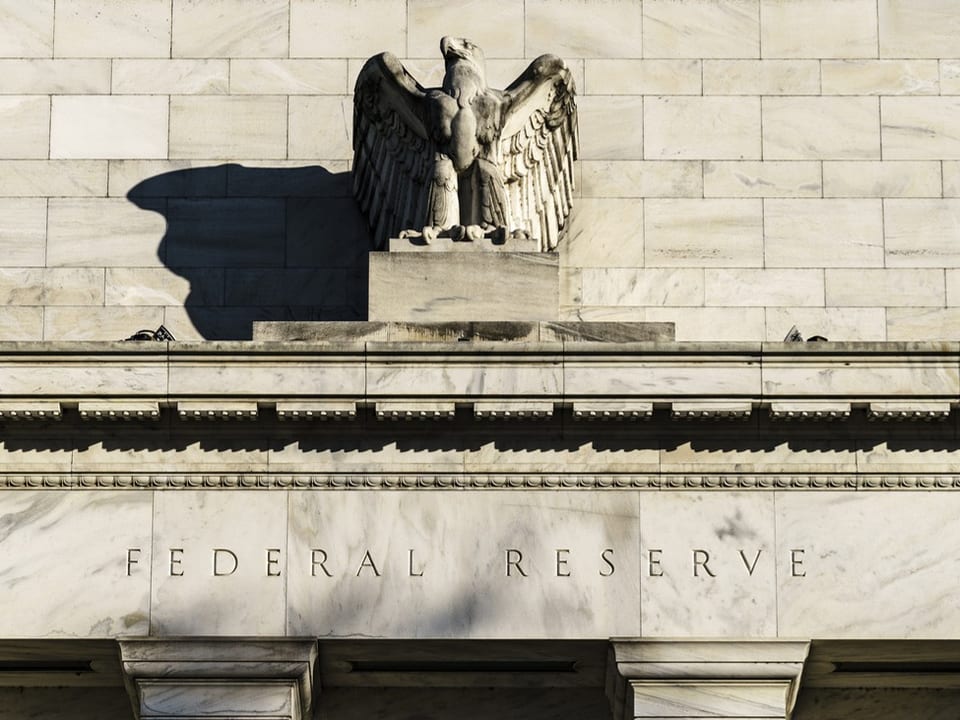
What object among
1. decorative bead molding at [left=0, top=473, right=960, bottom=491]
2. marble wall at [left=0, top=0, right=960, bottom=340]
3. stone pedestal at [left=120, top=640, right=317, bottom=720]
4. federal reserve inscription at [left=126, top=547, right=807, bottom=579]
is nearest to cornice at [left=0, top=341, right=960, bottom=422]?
decorative bead molding at [left=0, top=473, right=960, bottom=491]

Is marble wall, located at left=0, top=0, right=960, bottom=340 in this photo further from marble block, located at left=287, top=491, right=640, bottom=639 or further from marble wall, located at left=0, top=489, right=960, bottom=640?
marble block, located at left=287, top=491, right=640, bottom=639

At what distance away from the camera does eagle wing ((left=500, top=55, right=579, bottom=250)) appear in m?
27.9

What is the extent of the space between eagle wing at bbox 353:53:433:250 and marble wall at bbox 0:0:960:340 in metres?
0.91

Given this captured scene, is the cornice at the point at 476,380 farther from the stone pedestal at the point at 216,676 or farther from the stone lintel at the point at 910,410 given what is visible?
the stone pedestal at the point at 216,676

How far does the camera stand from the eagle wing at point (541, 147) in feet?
91.6

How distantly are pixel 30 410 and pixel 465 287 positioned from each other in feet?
15.7

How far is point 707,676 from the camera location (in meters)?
24.6

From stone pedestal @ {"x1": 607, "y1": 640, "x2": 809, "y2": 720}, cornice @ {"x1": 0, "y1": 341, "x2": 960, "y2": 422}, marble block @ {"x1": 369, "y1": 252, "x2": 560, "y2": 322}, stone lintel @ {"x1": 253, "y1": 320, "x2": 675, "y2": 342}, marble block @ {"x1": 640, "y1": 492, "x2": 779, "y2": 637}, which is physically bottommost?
stone pedestal @ {"x1": 607, "y1": 640, "x2": 809, "y2": 720}

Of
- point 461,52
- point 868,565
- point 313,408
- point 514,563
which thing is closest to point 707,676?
point 868,565

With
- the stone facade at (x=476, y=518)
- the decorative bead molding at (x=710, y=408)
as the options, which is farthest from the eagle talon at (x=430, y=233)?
the decorative bead molding at (x=710, y=408)

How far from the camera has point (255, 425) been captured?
25312 mm

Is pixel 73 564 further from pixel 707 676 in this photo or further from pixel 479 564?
pixel 707 676

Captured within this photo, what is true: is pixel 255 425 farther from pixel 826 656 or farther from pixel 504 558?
pixel 826 656

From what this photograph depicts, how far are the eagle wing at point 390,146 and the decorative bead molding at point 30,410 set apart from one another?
4.77 meters
